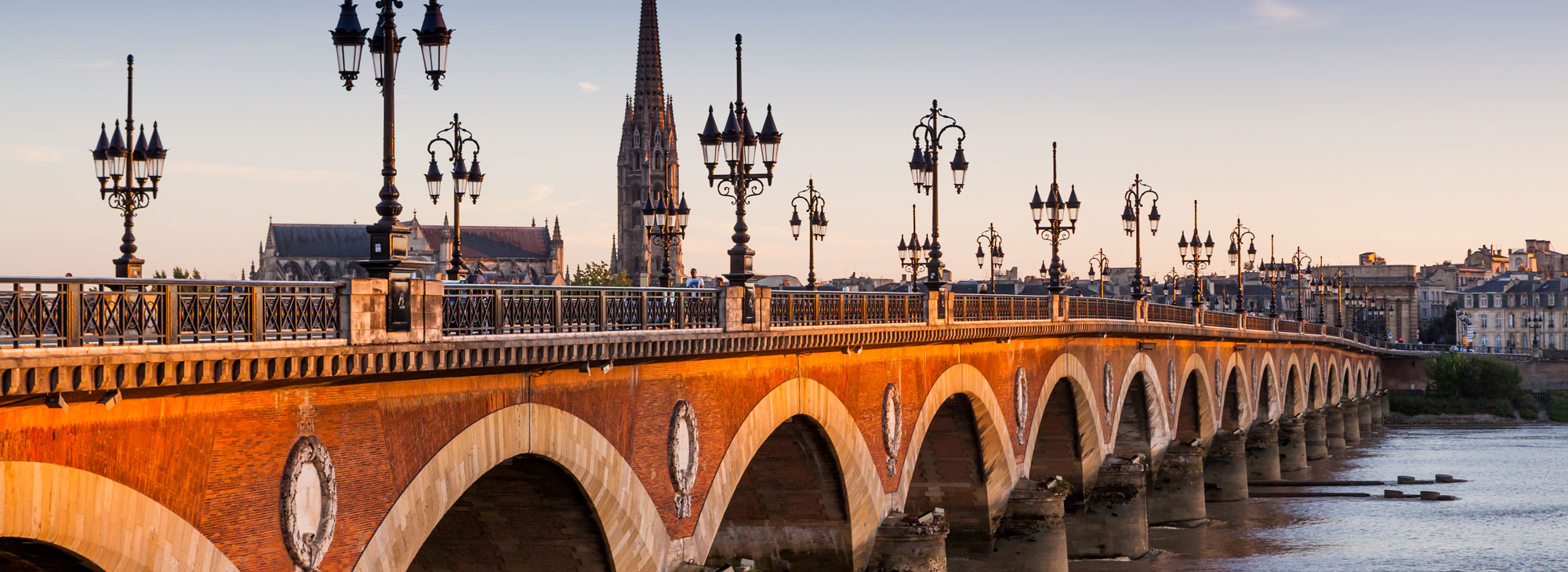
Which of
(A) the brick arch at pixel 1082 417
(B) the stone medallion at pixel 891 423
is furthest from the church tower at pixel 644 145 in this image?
(B) the stone medallion at pixel 891 423

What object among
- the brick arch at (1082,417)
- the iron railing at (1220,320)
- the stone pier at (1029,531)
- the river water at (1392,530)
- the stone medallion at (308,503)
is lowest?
the river water at (1392,530)

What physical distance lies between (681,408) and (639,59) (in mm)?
111617

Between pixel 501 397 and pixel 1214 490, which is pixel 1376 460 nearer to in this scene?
pixel 1214 490

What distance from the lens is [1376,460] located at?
7862cm

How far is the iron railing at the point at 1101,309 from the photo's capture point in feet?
133

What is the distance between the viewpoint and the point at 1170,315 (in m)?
50.8

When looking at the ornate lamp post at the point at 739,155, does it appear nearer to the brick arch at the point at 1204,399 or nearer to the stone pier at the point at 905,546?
the stone pier at the point at 905,546

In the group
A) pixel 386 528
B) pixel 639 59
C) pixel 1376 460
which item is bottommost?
pixel 1376 460

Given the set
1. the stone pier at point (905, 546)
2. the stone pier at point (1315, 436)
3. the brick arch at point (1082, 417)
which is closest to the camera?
the stone pier at point (905, 546)

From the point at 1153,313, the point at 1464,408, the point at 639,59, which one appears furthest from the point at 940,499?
the point at 639,59

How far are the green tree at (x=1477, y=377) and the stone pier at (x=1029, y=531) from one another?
3203 inches

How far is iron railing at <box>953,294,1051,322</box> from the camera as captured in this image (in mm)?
31984

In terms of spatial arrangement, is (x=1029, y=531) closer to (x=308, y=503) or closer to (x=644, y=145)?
(x=308, y=503)

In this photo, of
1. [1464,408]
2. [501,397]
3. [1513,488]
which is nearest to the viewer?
[501,397]
